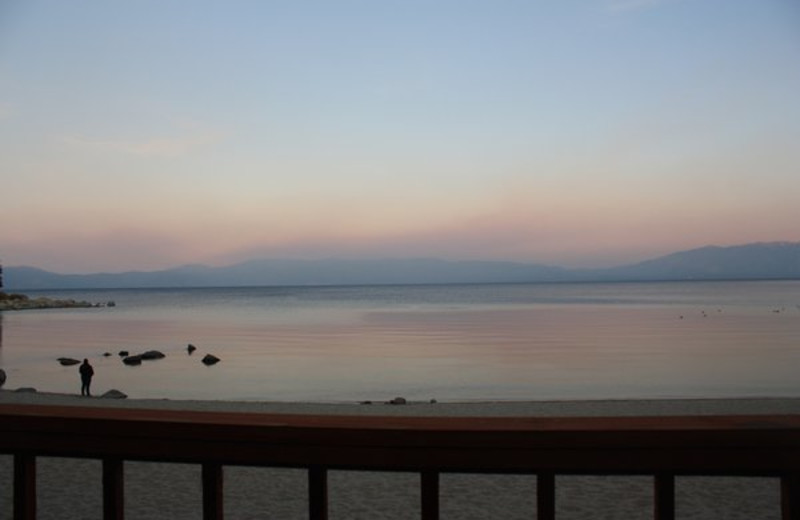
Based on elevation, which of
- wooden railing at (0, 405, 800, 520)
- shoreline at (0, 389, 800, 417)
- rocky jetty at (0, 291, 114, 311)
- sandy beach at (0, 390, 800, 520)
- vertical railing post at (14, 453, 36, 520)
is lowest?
rocky jetty at (0, 291, 114, 311)

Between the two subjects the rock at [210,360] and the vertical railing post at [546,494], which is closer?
the vertical railing post at [546,494]

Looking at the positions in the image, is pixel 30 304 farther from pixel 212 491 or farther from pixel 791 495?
pixel 791 495

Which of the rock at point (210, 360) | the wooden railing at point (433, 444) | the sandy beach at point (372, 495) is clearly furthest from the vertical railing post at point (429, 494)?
the rock at point (210, 360)

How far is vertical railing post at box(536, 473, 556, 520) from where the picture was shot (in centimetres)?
157

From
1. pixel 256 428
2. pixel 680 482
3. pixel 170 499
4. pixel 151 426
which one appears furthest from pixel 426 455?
pixel 680 482

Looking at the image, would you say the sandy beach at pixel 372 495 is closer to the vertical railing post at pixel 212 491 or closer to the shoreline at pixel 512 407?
the shoreline at pixel 512 407

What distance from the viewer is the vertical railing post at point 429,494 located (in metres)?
1.61

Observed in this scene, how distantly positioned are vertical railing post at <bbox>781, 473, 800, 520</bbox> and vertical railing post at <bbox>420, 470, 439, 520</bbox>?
75 cm

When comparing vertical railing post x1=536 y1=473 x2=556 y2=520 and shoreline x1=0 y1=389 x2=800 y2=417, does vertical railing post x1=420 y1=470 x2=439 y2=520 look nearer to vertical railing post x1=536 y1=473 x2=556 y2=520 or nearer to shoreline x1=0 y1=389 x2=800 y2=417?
vertical railing post x1=536 y1=473 x2=556 y2=520

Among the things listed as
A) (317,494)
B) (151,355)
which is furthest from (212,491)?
(151,355)

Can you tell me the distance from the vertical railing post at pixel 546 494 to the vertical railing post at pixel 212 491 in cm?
73

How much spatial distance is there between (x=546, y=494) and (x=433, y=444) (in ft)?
0.93

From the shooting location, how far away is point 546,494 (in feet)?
5.20

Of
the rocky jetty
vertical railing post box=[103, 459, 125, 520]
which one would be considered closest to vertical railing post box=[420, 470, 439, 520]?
vertical railing post box=[103, 459, 125, 520]
